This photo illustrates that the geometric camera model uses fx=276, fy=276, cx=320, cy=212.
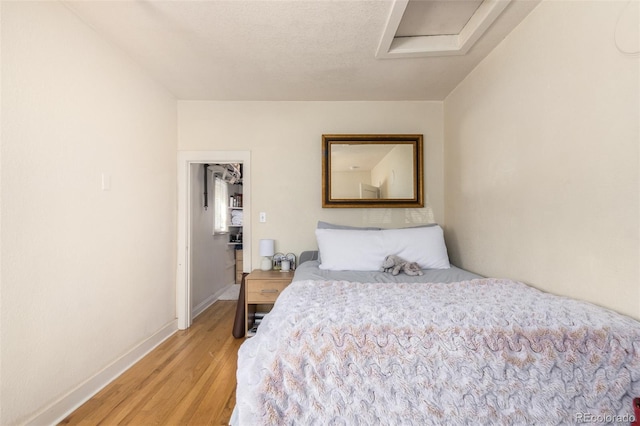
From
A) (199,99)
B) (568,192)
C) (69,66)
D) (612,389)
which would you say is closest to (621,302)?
(612,389)

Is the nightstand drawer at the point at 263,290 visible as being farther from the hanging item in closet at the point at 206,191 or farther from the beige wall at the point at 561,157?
the beige wall at the point at 561,157

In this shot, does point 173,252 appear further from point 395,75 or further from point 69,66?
point 395,75

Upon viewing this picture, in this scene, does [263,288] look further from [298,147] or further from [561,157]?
[561,157]

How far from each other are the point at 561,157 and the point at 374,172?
169cm

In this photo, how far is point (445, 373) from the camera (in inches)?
42.3

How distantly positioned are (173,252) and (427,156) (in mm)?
2959

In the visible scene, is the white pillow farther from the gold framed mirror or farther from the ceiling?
the ceiling

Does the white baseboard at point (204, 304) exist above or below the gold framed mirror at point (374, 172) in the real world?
below

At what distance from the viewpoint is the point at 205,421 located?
5.21ft

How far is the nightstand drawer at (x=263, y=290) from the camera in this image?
2.63 metres

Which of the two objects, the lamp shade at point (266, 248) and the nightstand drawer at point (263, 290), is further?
the lamp shade at point (266, 248)

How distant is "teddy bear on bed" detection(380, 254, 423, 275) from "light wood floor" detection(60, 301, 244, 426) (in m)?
1.44

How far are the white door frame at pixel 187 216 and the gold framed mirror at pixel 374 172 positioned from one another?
873 mm
